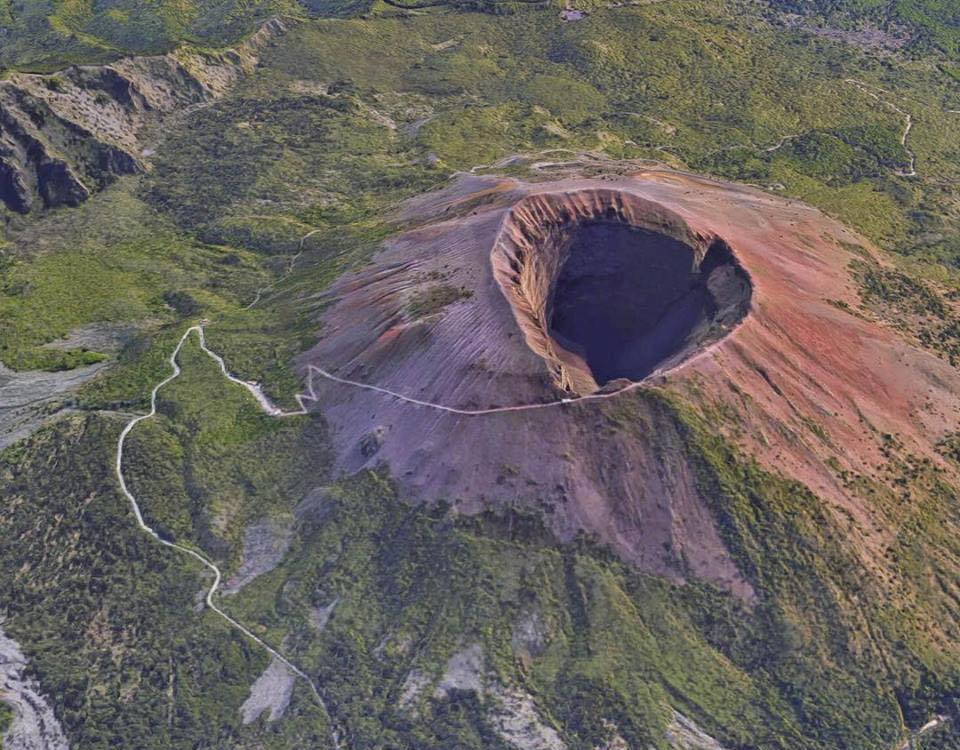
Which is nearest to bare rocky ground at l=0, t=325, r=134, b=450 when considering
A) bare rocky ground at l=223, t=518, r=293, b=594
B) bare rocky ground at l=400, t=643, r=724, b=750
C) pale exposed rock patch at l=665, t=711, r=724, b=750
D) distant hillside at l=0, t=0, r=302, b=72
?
bare rocky ground at l=223, t=518, r=293, b=594

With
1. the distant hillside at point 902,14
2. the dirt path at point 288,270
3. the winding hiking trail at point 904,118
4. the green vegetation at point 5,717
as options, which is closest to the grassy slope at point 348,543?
the dirt path at point 288,270

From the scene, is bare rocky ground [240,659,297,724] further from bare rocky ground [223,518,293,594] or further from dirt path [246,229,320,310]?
dirt path [246,229,320,310]

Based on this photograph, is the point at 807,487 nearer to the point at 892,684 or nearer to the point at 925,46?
the point at 892,684

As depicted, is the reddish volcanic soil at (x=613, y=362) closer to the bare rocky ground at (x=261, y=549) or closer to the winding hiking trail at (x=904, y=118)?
the bare rocky ground at (x=261, y=549)

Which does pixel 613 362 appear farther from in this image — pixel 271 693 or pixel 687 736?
pixel 271 693

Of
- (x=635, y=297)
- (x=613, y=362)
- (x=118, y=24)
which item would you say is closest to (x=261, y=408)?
(x=613, y=362)
